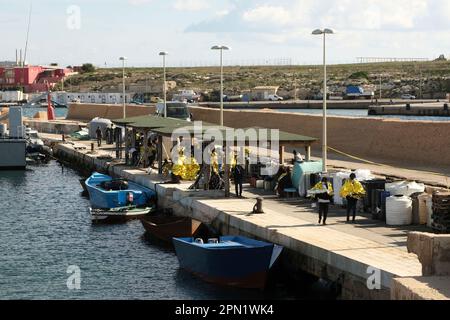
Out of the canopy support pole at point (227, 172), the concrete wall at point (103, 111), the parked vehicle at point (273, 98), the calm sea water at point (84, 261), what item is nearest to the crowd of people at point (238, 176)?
the canopy support pole at point (227, 172)

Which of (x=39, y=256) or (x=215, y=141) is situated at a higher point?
(x=215, y=141)

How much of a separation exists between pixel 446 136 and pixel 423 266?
26869 mm

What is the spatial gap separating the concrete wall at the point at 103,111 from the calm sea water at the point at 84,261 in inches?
1889

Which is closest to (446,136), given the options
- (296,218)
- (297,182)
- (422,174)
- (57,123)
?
(422,174)

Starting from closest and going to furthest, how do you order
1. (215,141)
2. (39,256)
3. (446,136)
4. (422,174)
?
(39,256), (215,141), (422,174), (446,136)

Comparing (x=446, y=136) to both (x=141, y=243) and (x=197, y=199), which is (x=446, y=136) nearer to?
(x=197, y=199)

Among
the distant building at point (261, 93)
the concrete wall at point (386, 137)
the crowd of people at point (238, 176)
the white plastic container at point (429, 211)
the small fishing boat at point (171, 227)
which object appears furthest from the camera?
the distant building at point (261, 93)

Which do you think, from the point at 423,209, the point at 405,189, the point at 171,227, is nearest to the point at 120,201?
the point at 171,227

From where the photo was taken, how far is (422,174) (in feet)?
140

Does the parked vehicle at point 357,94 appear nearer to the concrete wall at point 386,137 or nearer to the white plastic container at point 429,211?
the concrete wall at point 386,137

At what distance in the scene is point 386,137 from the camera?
172 ft

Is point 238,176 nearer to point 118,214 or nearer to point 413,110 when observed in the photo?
point 118,214

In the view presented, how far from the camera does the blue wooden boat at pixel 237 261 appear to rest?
92.3 ft

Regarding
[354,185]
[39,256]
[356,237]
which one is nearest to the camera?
[356,237]
